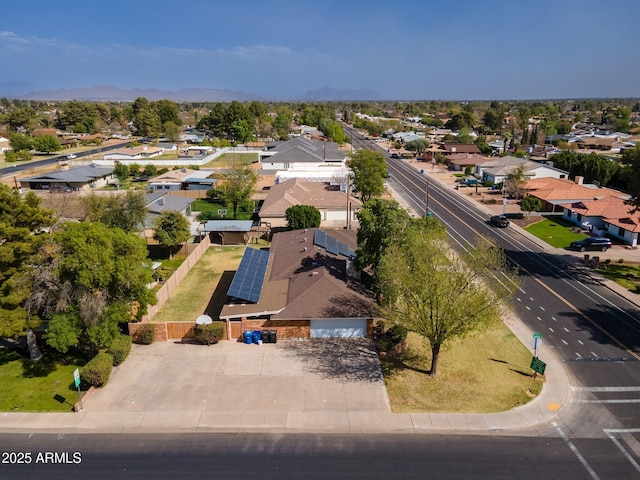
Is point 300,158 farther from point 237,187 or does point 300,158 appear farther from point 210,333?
point 210,333

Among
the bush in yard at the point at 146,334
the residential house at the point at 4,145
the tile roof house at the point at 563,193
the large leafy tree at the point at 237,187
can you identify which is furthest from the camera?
the residential house at the point at 4,145

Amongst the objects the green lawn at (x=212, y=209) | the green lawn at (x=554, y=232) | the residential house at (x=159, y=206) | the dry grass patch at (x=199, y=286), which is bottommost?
the dry grass patch at (x=199, y=286)

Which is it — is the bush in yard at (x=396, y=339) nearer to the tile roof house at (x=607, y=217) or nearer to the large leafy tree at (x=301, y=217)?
the large leafy tree at (x=301, y=217)

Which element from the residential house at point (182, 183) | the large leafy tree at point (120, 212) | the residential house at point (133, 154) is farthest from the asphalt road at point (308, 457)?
the residential house at point (133, 154)

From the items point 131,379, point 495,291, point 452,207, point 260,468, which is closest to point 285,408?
point 260,468

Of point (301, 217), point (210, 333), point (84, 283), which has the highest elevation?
point (84, 283)

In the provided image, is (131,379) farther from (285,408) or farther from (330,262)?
(330,262)

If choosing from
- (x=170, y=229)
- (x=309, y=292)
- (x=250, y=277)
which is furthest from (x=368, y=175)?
(x=309, y=292)
